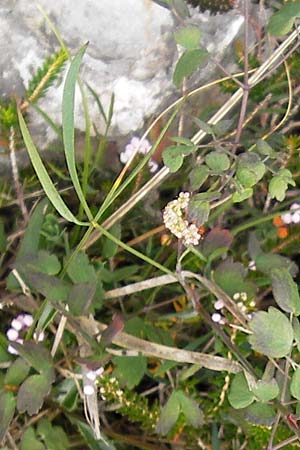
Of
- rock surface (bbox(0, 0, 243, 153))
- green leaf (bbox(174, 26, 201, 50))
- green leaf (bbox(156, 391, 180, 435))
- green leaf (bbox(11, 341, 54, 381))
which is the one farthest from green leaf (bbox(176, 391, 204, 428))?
green leaf (bbox(174, 26, 201, 50))

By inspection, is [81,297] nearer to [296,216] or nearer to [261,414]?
[261,414]

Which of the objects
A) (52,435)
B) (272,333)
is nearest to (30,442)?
(52,435)

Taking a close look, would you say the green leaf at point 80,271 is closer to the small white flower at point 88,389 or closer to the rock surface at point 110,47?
the small white flower at point 88,389

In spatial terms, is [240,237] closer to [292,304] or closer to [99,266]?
[99,266]

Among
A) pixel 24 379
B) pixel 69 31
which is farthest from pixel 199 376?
pixel 69 31

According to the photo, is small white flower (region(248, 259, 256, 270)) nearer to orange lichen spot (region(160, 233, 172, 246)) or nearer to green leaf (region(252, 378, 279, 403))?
orange lichen spot (region(160, 233, 172, 246))

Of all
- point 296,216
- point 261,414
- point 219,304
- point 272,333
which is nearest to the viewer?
point 272,333

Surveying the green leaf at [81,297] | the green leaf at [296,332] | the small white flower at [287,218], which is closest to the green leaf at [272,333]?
the green leaf at [296,332]
